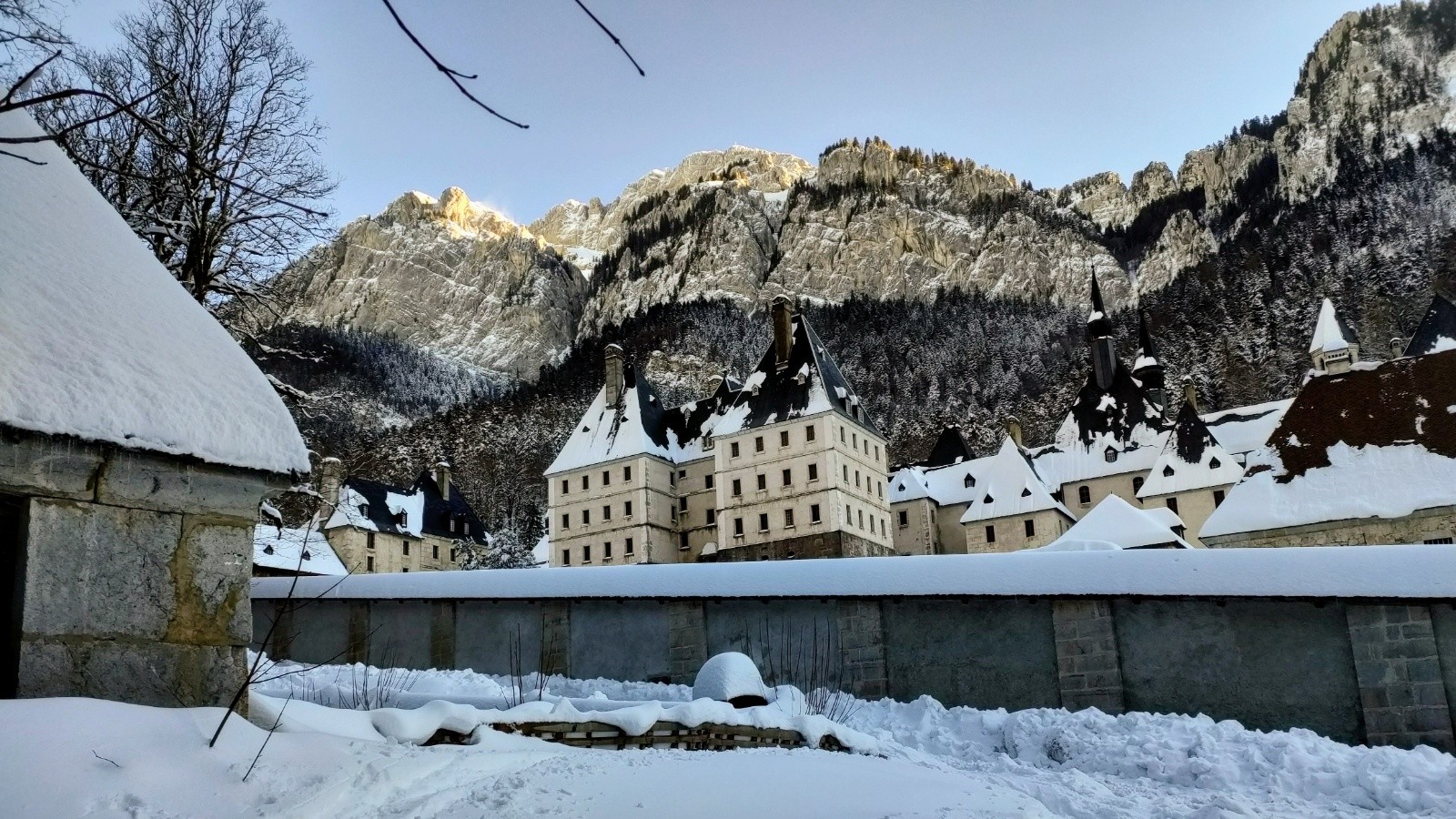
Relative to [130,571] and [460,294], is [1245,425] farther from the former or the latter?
[460,294]

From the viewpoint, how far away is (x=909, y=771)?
718 cm

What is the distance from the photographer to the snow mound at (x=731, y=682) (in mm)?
10156

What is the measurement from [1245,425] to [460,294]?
144m

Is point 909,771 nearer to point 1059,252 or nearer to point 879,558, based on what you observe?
point 879,558

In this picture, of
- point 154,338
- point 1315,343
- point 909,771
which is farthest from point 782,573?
point 1315,343

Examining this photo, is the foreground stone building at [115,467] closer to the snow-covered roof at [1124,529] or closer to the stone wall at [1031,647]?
the stone wall at [1031,647]

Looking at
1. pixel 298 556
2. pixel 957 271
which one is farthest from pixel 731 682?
pixel 957 271

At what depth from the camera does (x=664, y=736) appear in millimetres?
7359

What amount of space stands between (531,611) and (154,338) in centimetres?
1221

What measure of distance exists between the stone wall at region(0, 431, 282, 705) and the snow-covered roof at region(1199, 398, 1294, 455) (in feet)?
215

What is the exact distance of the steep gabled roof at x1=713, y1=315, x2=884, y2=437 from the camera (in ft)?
180

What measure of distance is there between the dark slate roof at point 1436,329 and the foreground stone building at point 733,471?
3221 centimetres

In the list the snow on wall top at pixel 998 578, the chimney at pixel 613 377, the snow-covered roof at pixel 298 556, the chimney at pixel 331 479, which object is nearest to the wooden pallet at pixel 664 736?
the snow on wall top at pixel 998 578

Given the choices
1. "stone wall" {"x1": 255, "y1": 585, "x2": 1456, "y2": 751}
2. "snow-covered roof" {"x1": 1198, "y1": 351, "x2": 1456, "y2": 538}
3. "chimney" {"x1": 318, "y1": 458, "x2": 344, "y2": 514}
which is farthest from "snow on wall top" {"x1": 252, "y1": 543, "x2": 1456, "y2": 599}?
"chimney" {"x1": 318, "y1": 458, "x2": 344, "y2": 514}
